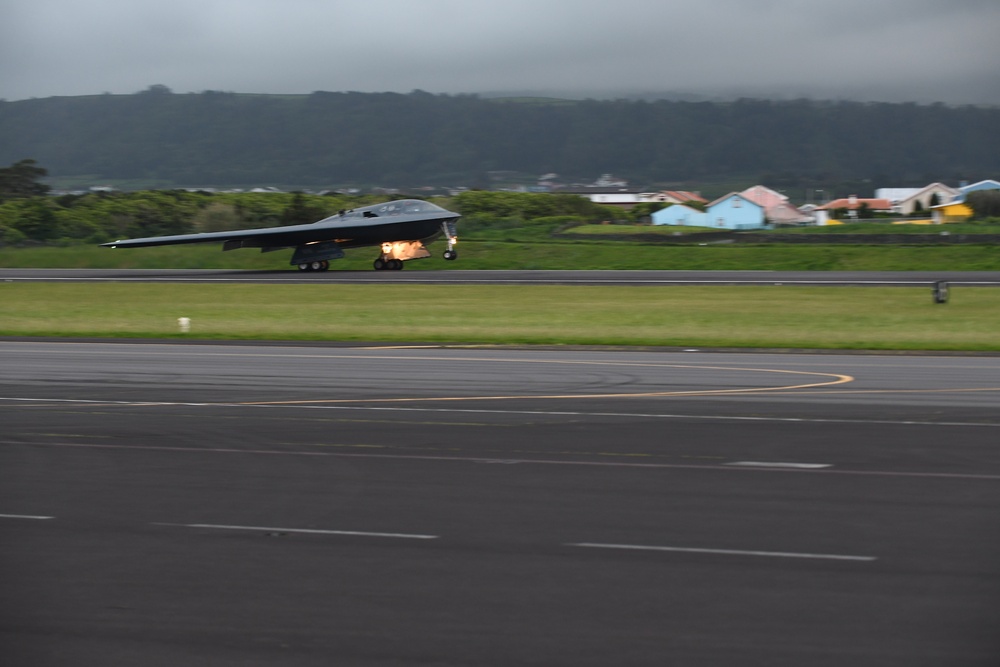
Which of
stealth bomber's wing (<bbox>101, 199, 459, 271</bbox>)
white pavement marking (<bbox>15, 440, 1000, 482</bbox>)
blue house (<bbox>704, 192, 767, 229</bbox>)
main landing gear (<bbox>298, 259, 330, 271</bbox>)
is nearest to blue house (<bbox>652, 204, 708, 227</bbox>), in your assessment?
blue house (<bbox>704, 192, 767, 229</bbox>)

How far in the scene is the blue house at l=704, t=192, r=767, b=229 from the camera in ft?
484

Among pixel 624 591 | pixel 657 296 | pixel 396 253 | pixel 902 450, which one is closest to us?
pixel 624 591

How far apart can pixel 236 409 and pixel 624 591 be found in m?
10.7

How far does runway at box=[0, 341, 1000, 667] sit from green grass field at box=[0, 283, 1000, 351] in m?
10.7

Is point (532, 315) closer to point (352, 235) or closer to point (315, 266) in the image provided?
point (352, 235)

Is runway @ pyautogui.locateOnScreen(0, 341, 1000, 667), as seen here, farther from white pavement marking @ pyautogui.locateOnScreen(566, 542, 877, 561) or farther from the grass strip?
the grass strip

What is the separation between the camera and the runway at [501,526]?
728 centimetres

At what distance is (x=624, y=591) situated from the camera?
26.8 feet

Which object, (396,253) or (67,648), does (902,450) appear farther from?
(396,253)

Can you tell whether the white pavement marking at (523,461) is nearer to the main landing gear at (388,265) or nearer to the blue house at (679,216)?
the main landing gear at (388,265)

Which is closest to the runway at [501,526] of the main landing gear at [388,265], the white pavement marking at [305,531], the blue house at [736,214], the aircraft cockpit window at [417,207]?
the white pavement marking at [305,531]

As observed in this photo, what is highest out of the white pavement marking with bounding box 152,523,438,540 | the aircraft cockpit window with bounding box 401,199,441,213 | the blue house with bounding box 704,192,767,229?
the aircraft cockpit window with bounding box 401,199,441,213

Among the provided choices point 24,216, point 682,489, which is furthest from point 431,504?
point 24,216

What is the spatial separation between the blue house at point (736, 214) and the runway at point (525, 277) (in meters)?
91.7
